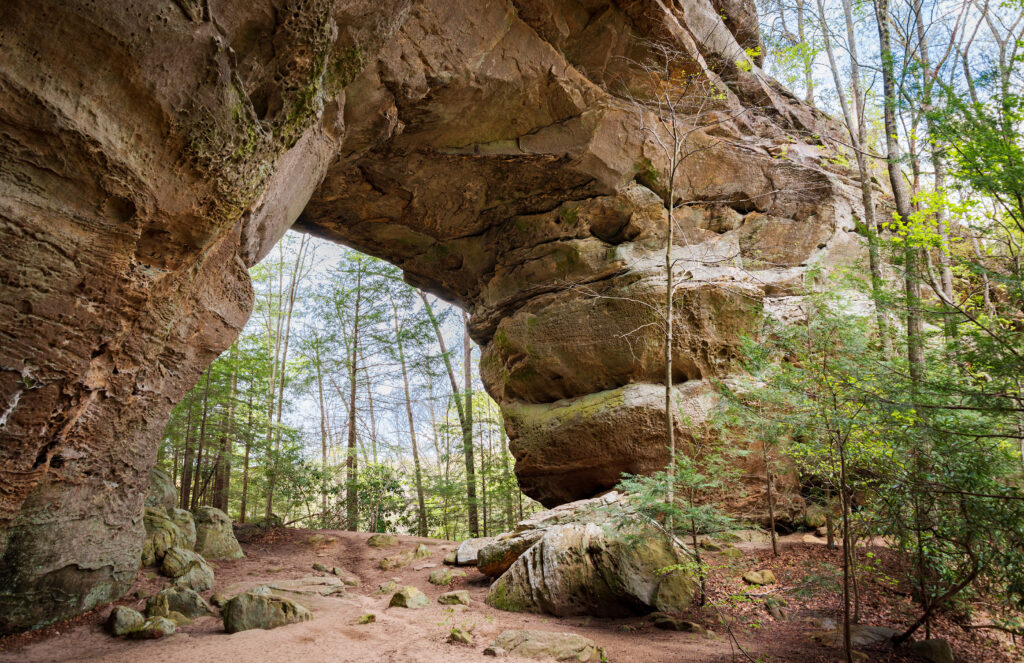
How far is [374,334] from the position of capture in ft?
49.6

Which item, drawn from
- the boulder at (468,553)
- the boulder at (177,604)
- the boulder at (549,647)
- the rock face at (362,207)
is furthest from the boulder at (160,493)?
the boulder at (549,647)

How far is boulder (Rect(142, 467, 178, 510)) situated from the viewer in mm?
8383

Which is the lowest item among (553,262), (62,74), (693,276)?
(62,74)

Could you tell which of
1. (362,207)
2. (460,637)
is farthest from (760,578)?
(362,207)

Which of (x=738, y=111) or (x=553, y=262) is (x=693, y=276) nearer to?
(x=553, y=262)

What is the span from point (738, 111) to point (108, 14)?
11.9 metres

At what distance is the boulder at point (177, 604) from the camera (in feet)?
17.9

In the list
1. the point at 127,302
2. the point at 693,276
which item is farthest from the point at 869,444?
the point at 127,302

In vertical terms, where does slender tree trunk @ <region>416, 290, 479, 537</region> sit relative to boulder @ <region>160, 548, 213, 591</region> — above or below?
above

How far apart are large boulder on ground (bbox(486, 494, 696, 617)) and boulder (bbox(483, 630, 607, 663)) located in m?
1.37

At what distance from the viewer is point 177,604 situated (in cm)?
564

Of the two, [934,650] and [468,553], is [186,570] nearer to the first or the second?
[468,553]

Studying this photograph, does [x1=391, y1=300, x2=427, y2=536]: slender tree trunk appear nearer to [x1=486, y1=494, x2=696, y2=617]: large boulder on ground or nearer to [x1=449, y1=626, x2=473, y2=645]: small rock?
[x1=486, y1=494, x2=696, y2=617]: large boulder on ground

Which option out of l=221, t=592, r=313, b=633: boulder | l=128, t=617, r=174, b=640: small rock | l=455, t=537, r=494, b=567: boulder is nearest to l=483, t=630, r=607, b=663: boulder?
l=221, t=592, r=313, b=633: boulder
